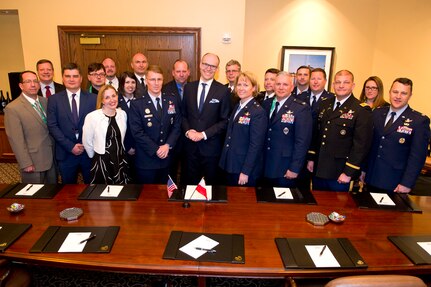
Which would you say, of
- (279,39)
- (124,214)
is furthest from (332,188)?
(279,39)

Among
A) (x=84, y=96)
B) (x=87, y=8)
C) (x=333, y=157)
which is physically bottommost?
(x=333, y=157)

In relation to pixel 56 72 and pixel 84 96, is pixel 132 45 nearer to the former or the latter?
pixel 56 72

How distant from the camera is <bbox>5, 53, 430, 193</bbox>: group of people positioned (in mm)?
2670

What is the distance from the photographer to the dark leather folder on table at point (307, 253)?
5.00 ft

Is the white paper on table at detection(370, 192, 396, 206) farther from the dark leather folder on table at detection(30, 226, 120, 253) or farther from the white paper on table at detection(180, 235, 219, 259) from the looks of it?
the dark leather folder on table at detection(30, 226, 120, 253)

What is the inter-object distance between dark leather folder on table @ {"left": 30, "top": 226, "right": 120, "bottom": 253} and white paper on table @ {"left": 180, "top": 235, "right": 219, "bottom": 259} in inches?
15.9

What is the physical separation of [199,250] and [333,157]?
168 centimetres

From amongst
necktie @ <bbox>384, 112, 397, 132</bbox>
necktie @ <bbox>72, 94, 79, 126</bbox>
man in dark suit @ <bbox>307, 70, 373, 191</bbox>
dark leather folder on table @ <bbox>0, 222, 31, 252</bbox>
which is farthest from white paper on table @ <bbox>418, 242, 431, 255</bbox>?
necktie @ <bbox>72, 94, 79, 126</bbox>

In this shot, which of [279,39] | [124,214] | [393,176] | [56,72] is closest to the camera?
[124,214]

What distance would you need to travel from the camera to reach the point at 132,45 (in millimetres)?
4930

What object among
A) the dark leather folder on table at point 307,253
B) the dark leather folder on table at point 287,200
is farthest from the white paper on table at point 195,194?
the dark leather folder on table at point 307,253

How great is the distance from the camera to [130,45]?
4930 millimetres

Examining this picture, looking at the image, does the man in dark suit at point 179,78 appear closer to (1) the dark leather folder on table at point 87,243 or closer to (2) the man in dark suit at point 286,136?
(2) the man in dark suit at point 286,136

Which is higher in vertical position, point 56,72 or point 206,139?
point 56,72
